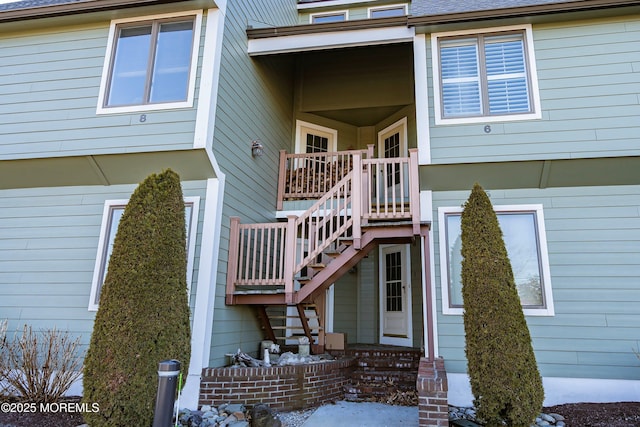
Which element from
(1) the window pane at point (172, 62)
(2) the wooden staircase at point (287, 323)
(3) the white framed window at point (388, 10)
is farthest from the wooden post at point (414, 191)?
(3) the white framed window at point (388, 10)

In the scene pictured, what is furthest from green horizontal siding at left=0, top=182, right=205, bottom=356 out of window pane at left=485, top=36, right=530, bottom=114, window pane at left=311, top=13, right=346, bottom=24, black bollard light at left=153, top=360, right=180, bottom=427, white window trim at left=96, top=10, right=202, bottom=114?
window pane at left=311, top=13, right=346, bottom=24

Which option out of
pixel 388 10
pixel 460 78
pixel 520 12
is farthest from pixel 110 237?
pixel 388 10

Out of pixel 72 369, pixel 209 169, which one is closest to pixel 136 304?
pixel 72 369

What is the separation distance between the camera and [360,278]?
878cm

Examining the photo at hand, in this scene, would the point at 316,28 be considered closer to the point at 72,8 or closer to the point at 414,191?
the point at 414,191

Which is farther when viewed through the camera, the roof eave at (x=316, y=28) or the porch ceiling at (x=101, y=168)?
the roof eave at (x=316, y=28)

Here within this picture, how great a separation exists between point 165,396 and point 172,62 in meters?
4.58

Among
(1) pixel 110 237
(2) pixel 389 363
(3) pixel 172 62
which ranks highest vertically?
(3) pixel 172 62

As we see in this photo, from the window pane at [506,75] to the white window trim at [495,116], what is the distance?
91 millimetres

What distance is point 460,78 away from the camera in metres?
6.14

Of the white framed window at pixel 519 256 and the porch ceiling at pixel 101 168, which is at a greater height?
the porch ceiling at pixel 101 168

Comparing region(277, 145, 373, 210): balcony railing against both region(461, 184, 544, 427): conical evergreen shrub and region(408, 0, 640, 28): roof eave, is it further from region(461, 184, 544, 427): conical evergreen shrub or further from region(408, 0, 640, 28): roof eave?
region(461, 184, 544, 427): conical evergreen shrub

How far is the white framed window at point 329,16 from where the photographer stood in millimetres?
10734

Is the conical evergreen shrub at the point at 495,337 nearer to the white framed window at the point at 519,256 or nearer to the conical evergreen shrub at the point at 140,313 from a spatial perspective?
the white framed window at the point at 519,256
